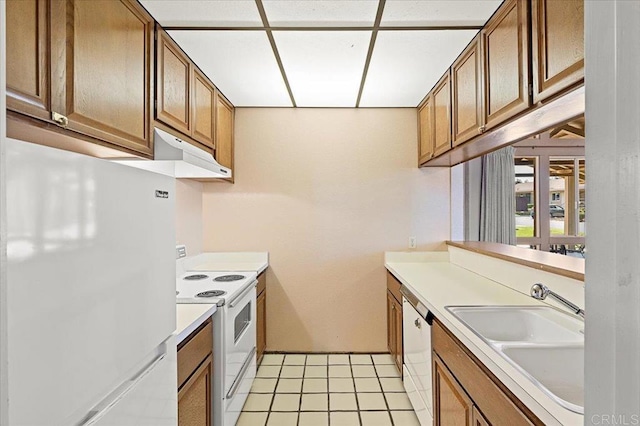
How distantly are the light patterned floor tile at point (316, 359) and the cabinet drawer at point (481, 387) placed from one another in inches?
63.9

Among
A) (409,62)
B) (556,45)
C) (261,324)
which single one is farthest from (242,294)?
(556,45)

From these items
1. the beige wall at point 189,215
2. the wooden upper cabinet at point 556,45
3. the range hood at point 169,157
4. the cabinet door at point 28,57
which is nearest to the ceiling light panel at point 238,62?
the range hood at point 169,157

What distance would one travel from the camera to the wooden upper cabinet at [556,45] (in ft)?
3.76

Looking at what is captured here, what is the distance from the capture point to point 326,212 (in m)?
3.24

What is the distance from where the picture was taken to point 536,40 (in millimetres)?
1374

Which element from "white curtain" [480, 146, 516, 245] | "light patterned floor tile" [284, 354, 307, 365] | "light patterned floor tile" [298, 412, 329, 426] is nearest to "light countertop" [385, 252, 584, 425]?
"white curtain" [480, 146, 516, 245]

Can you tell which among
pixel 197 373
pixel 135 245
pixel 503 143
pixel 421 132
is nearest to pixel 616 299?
pixel 135 245

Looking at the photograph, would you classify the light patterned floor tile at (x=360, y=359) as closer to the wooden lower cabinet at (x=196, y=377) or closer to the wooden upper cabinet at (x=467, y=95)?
the wooden lower cabinet at (x=196, y=377)

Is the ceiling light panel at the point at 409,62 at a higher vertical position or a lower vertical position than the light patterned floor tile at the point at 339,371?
higher

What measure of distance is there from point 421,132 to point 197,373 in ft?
8.28

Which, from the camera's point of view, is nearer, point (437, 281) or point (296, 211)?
point (437, 281)

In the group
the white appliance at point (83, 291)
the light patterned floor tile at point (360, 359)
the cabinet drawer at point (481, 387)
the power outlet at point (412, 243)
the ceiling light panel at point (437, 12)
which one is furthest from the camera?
the power outlet at point (412, 243)

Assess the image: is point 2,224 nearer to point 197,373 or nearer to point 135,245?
point 135,245

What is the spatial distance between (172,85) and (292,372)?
233 cm
